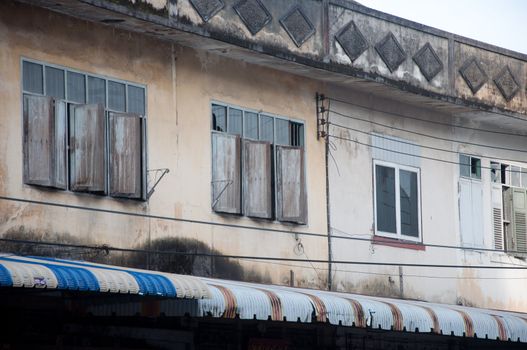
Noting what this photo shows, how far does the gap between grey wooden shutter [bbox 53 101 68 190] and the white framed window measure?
5.65m

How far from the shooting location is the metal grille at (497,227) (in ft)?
64.4

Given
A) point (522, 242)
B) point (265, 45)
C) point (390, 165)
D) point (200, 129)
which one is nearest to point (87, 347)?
point (200, 129)

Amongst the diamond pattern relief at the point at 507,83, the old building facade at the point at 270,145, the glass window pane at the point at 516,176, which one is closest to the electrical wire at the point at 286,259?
the old building facade at the point at 270,145

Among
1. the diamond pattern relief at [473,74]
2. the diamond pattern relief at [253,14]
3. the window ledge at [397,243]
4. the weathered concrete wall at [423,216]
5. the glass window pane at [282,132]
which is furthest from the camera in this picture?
the diamond pattern relief at [473,74]

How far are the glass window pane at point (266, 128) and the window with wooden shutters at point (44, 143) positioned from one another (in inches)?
Result: 133

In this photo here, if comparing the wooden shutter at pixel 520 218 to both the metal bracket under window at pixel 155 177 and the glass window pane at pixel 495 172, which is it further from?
the metal bracket under window at pixel 155 177

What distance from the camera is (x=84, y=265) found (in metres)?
12.3

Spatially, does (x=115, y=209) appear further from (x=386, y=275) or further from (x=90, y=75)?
(x=386, y=275)

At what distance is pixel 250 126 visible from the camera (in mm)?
15953

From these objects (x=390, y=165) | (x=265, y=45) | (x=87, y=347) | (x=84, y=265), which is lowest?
(x=87, y=347)

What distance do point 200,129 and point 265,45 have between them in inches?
51.7

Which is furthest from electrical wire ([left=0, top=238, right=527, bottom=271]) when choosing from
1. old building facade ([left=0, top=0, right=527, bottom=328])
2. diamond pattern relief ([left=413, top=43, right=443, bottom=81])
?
diamond pattern relief ([left=413, top=43, right=443, bottom=81])

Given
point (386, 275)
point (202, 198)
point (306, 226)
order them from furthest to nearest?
point (386, 275) → point (306, 226) → point (202, 198)

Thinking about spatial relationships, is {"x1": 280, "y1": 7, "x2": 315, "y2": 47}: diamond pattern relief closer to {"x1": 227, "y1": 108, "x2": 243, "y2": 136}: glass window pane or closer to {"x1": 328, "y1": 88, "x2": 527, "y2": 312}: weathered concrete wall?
{"x1": 227, "y1": 108, "x2": 243, "y2": 136}: glass window pane
